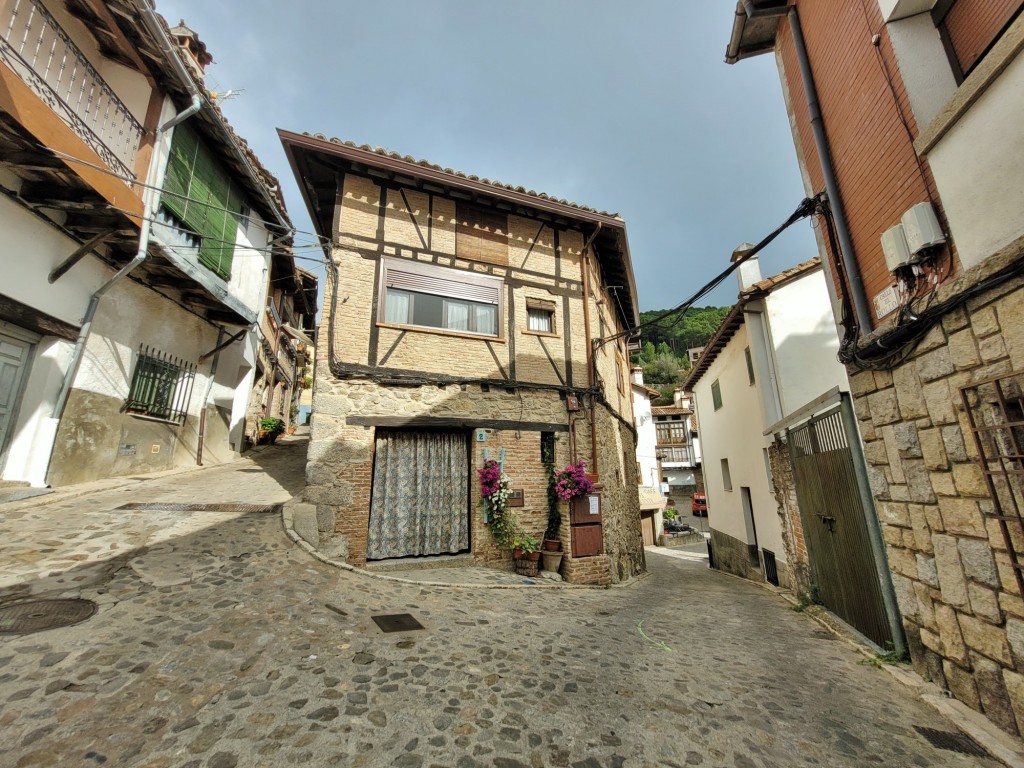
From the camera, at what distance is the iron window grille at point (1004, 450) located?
9.12 feet

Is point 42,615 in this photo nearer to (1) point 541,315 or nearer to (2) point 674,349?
(1) point 541,315

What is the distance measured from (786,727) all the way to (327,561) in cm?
499

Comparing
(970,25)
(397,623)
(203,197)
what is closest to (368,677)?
(397,623)

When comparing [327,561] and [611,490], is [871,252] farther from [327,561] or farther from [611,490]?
[327,561]

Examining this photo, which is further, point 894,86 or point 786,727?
point 894,86

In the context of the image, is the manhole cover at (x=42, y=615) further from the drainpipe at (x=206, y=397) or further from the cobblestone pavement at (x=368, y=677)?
the drainpipe at (x=206, y=397)

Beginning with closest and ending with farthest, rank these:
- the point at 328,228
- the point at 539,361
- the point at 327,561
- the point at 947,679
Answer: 1. the point at 947,679
2. the point at 327,561
3. the point at 539,361
4. the point at 328,228

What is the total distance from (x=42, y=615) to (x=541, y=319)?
8.02 m

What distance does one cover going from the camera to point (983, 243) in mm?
2951

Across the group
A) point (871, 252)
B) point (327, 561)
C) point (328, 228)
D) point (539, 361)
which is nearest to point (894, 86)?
point (871, 252)

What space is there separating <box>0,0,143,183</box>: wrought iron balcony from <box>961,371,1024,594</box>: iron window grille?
10462mm

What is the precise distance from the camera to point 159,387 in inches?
359

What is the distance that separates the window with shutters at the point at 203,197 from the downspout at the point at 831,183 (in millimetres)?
8986

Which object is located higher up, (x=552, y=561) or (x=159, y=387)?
(x=159, y=387)
